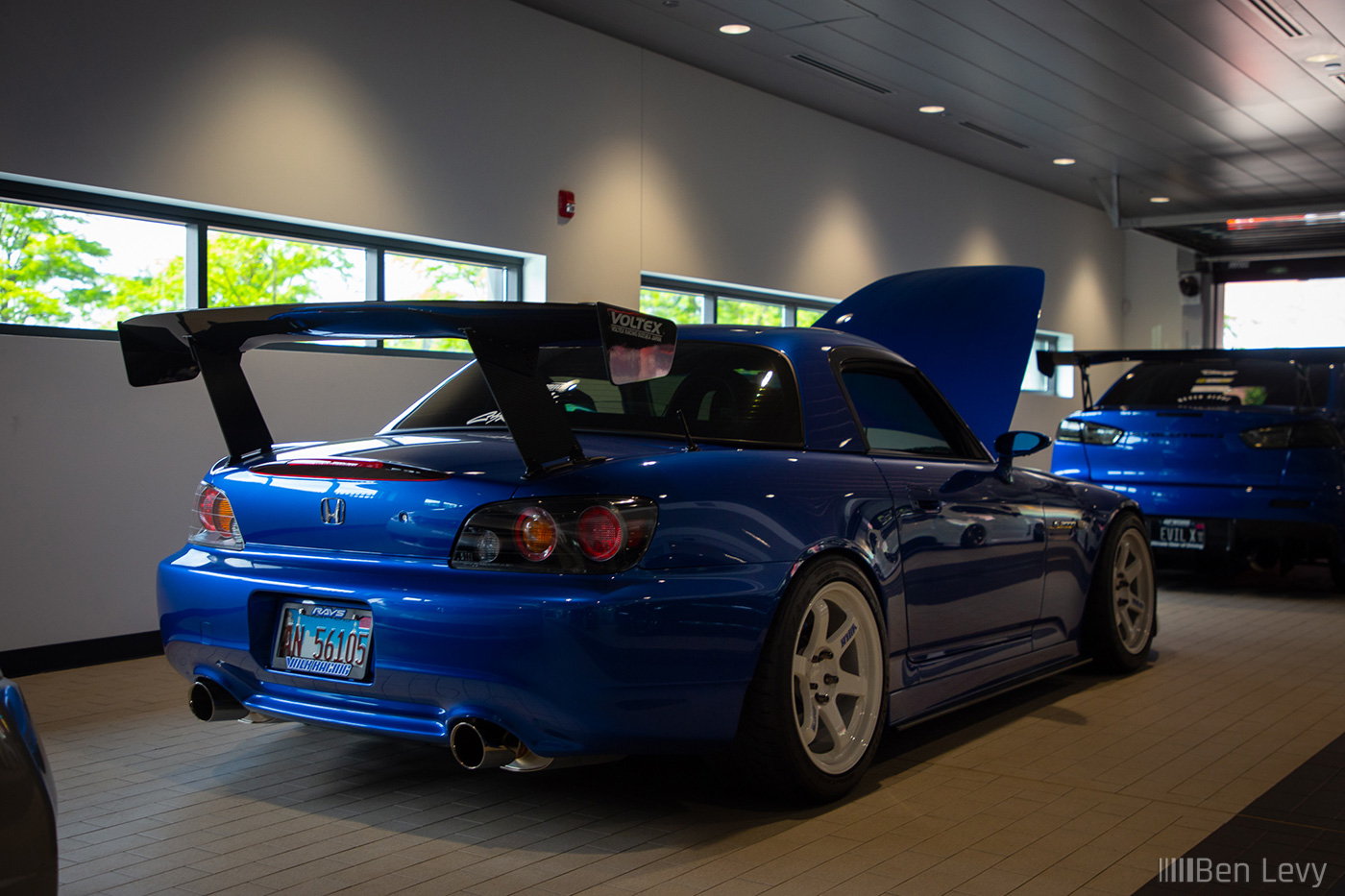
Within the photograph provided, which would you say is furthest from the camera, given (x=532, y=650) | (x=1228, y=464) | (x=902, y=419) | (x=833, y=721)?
(x=1228, y=464)

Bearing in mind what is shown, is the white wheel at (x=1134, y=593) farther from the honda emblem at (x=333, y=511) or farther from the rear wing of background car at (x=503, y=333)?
the honda emblem at (x=333, y=511)

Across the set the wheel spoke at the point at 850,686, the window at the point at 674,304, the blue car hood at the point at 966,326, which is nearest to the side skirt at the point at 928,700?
the wheel spoke at the point at 850,686

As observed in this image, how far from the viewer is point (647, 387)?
343 centimetres

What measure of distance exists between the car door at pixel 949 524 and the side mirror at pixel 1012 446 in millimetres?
39

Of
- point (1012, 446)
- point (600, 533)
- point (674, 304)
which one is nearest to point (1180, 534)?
point (1012, 446)

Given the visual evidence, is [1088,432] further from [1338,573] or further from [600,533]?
[600,533]

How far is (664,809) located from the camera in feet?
10.3

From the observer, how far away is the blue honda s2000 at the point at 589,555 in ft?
8.70

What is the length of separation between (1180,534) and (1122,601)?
270 cm

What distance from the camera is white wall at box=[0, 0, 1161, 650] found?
5.39 meters

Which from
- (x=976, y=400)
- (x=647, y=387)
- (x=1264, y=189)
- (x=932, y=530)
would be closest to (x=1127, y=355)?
(x=976, y=400)

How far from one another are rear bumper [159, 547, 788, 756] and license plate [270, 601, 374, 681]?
0.03 meters

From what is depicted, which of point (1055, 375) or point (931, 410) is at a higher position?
point (1055, 375)

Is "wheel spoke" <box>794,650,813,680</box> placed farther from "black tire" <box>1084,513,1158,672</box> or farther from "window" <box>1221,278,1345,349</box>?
"window" <box>1221,278,1345,349</box>
